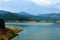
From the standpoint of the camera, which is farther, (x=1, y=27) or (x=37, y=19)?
(x=37, y=19)

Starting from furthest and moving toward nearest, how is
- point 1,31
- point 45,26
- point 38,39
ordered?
1. point 45,26
2. point 38,39
3. point 1,31

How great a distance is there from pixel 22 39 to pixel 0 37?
4.70 meters

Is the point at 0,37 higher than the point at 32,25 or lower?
higher

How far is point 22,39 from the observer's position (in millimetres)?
25578

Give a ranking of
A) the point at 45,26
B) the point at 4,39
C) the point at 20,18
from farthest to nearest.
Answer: the point at 45,26, the point at 20,18, the point at 4,39

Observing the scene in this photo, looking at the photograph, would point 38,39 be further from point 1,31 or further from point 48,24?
point 48,24

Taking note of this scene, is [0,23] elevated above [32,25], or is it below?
above

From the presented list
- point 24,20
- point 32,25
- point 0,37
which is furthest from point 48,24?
point 0,37

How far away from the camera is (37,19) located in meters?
50.7

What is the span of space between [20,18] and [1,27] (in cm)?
1742

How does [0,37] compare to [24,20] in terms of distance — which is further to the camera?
[24,20]

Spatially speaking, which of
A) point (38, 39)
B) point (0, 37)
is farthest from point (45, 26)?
point (0, 37)

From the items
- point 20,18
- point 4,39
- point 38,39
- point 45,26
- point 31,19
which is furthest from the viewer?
point 45,26

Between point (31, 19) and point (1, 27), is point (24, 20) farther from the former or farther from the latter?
point (1, 27)
